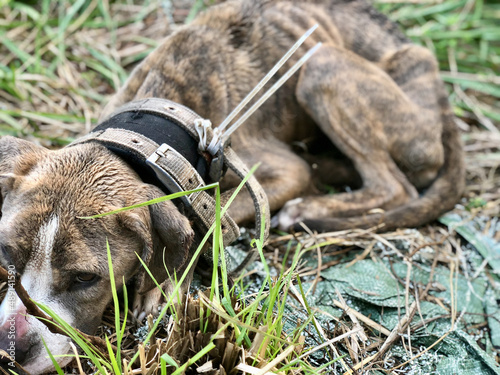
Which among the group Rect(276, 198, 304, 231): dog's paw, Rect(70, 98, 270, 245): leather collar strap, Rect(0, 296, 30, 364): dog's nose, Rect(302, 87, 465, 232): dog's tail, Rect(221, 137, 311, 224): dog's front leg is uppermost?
Rect(70, 98, 270, 245): leather collar strap

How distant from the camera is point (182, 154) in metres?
2.67

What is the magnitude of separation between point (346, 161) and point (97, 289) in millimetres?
2624

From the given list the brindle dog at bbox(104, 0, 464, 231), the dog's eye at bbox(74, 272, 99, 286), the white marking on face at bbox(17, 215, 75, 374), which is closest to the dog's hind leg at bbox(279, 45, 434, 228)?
the brindle dog at bbox(104, 0, 464, 231)

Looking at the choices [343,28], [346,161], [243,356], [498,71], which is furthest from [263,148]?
[498,71]

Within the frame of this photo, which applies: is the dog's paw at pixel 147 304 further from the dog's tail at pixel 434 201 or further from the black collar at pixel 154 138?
the dog's tail at pixel 434 201

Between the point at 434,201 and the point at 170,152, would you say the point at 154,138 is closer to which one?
the point at 170,152

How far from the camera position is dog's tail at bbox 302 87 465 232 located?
3.67 metres

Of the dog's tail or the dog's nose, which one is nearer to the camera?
the dog's nose

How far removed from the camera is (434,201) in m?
3.96

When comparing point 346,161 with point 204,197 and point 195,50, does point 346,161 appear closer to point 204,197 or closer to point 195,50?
point 195,50

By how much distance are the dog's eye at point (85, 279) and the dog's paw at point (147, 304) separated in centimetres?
43

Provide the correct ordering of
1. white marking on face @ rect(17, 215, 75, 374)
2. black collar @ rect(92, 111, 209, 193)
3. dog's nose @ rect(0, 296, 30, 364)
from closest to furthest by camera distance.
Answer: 1. dog's nose @ rect(0, 296, 30, 364)
2. white marking on face @ rect(17, 215, 75, 374)
3. black collar @ rect(92, 111, 209, 193)

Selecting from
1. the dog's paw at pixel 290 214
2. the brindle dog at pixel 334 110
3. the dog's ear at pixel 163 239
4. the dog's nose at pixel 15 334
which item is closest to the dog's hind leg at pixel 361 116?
the brindle dog at pixel 334 110

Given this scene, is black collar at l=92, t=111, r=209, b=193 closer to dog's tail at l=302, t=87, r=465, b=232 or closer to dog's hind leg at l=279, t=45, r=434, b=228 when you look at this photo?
dog's tail at l=302, t=87, r=465, b=232
